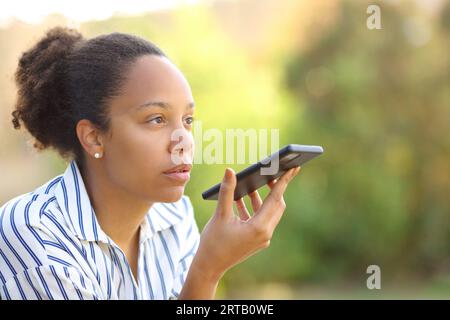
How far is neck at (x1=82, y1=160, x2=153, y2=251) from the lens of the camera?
1.89 metres

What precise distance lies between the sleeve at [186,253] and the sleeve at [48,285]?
41 centimetres

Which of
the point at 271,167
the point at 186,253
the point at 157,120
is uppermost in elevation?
the point at 157,120

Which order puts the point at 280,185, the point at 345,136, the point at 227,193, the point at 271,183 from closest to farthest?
the point at 227,193, the point at 280,185, the point at 271,183, the point at 345,136

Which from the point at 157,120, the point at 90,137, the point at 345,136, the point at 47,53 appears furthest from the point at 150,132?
the point at 345,136

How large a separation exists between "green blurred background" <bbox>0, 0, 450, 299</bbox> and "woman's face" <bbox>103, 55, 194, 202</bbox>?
510cm

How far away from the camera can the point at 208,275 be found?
167 cm

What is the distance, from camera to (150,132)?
5.83 ft

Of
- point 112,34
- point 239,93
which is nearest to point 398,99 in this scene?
point 239,93

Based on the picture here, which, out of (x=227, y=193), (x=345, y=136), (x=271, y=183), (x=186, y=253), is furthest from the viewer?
(x=345, y=136)

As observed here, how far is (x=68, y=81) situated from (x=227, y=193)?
0.63m

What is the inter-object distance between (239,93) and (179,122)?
17.5 ft

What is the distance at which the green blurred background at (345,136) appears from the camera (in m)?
7.24

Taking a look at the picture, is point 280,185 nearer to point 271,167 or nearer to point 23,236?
point 271,167

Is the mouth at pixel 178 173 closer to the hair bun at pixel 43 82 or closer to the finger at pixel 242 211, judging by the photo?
the finger at pixel 242 211
